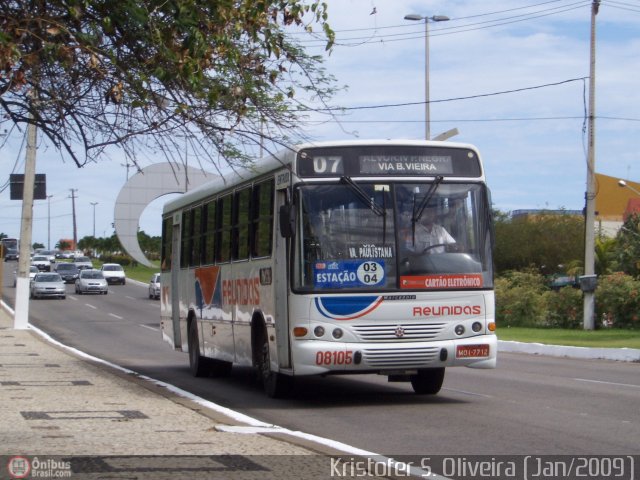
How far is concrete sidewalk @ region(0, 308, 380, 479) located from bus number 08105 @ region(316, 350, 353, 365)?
1325mm

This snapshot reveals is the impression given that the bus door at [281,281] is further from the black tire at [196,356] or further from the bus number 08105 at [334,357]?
the black tire at [196,356]

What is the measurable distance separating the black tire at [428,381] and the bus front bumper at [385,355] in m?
1.23

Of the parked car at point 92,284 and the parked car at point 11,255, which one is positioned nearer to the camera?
the parked car at point 92,284

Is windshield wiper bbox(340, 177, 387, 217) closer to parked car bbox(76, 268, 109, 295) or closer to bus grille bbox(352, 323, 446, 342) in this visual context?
bus grille bbox(352, 323, 446, 342)

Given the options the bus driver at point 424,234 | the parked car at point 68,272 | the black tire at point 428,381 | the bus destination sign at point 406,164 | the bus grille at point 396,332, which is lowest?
the black tire at point 428,381

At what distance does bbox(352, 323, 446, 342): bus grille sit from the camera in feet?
43.0

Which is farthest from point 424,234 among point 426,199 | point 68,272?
point 68,272

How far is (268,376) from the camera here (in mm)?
14727

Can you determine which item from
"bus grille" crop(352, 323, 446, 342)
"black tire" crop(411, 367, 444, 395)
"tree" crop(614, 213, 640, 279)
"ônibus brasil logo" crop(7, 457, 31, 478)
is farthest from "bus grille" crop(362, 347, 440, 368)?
"tree" crop(614, 213, 640, 279)

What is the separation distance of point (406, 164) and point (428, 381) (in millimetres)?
3293

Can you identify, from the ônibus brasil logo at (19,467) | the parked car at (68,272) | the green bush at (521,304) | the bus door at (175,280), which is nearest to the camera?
the ônibus brasil logo at (19,467)

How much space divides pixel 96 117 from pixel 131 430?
3647 mm

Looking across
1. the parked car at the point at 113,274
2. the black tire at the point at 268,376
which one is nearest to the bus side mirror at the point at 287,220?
the black tire at the point at 268,376

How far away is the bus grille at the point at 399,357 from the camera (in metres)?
13.0
